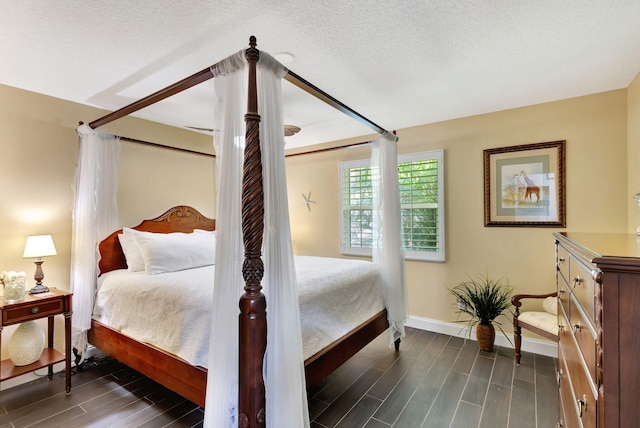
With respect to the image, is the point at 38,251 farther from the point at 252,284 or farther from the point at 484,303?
the point at 484,303

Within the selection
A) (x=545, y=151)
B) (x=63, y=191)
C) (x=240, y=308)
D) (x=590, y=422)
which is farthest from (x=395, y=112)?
(x=63, y=191)

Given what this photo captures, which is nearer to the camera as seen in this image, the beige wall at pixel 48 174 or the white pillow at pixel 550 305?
the beige wall at pixel 48 174

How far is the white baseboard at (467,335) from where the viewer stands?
9.74 feet

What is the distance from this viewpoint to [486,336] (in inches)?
120

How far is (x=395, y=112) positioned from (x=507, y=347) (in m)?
2.72

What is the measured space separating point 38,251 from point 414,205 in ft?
12.0

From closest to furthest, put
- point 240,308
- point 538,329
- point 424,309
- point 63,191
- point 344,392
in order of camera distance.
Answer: point 240,308 → point 344,392 → point 538,329 → point 63,191 → point 424,309

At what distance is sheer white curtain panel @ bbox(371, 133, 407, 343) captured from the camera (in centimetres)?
294

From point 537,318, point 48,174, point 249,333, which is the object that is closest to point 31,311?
point 48,174

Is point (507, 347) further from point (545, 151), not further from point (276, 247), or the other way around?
point (276, 247)

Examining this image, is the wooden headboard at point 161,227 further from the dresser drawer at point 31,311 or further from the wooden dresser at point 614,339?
the wooden dresser at point 614,339

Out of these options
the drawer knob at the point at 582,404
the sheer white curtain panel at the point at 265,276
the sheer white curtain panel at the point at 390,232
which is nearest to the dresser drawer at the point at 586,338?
the drawer knob at the point at 582,404

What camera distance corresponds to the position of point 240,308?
4.72 feet

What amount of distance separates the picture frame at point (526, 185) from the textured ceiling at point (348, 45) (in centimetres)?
51
